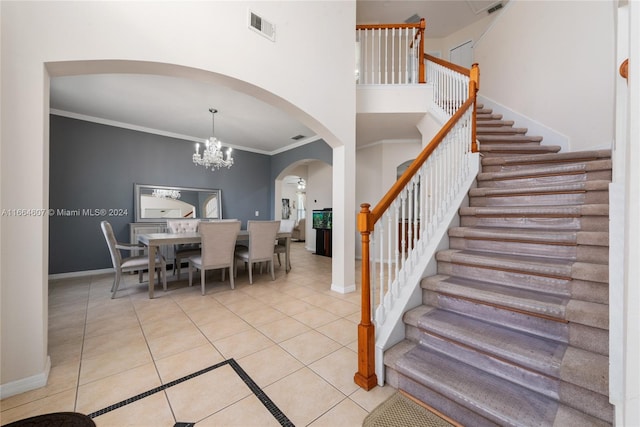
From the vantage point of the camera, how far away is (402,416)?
4.35 ft

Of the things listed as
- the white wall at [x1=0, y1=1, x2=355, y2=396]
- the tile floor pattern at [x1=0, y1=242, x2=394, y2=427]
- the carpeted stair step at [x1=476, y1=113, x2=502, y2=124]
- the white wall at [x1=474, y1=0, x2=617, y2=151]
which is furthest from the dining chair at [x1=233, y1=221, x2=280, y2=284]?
the white wall at [x1=474, y1=0, x2=617, y2=151]

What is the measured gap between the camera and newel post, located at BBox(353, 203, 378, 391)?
60.9 inches

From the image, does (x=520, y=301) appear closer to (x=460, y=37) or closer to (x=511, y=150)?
(x=511, y=150)

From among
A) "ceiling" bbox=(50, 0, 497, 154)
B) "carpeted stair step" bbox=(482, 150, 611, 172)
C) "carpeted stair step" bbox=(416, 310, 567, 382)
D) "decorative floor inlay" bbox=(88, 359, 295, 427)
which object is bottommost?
"decorative floor inlay" bbox=(88, 359, 295, 427)

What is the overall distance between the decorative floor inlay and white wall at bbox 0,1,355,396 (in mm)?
647

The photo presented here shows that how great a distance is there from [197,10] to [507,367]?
11.6 feet

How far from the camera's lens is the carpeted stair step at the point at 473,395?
1.10 metres

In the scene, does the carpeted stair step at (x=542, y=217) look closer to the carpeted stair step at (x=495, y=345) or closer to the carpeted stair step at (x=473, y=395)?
the carpeted stair step at (x=495, y=345)

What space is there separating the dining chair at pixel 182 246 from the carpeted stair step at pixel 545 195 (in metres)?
4.00

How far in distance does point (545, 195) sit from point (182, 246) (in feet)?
16.7

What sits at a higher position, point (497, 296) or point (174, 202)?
point (174, 202)

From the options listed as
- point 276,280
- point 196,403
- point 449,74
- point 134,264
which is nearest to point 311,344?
point 196,403

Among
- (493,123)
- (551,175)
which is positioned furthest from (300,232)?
(551,175)

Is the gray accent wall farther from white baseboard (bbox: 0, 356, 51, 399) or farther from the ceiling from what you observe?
white baseboard (bbox: 0, 356, 51, 399)
